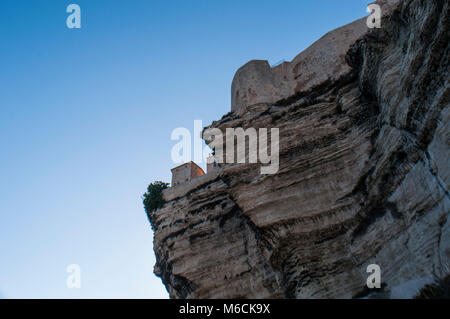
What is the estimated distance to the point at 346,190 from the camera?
10570 millimetres

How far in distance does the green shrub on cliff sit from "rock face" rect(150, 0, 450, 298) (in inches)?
106

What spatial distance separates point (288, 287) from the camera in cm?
1074

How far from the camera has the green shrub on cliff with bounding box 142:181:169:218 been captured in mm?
19219

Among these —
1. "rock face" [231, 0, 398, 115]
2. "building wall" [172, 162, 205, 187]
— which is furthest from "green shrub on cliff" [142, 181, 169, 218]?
"building wall" [172, 162, 205, 187]

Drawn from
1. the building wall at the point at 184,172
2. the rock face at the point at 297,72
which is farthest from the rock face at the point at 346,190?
the building wall at the point at 184,172

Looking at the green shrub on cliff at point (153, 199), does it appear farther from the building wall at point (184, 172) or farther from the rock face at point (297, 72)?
the building wall at point (184, 172)

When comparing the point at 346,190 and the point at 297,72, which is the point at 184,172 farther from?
the point at 346,190

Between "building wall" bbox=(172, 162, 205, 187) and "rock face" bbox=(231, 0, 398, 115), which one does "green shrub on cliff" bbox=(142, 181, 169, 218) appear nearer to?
"rock face" bbox=(231, 0, 398, 115)

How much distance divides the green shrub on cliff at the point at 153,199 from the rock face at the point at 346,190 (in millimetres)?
2694

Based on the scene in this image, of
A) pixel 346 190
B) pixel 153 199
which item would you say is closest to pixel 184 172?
pixel 153 199

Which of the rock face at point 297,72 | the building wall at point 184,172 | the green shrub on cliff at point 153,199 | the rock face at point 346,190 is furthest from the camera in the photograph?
the building wall at point 184,172

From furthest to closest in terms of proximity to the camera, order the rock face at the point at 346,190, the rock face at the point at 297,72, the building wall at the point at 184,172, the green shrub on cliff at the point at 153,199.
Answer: the building wall at the point at 184,172 < the green shrub on cliff at the point at 153,199 < the rock face at the point at 297,72 < the rock face at the point at 346,190

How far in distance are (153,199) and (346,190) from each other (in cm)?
1148

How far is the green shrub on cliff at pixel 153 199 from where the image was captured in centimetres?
1922
